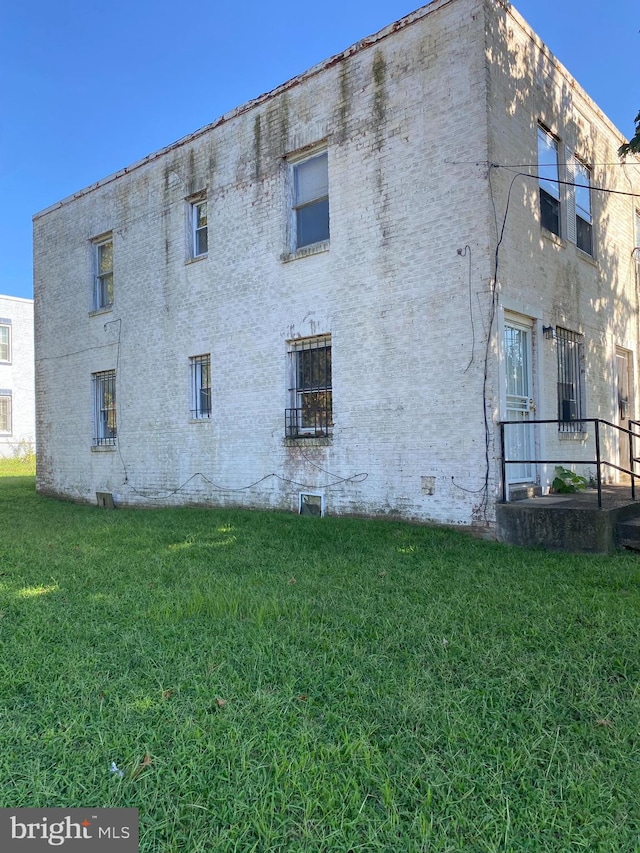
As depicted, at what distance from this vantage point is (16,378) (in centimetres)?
2891

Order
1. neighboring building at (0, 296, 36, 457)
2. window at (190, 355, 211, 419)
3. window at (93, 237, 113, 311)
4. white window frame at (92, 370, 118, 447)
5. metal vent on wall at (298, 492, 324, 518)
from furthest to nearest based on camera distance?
1. neighboring building at (0, 296, 36, 457)
2. window at (93, 237, 113, 311)
3. white window frame at (92, 370, 118, 447)
4. window at (190, 355, 211, 419)
5. metal vent on wall at (298, 492, 324, 518)

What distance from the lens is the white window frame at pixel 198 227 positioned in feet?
37.7

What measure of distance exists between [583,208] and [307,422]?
20.6 ft

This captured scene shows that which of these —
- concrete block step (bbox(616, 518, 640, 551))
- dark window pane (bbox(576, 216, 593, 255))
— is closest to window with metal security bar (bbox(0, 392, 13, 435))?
dark window pane (bbox(576, 216, 593, 255))

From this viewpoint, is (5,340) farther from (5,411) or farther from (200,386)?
(200,386)

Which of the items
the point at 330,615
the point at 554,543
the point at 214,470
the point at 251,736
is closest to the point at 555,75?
the point at 554,543

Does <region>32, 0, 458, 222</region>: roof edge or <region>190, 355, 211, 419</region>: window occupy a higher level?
<region>32, 0, 458, 222</region>: roof edge

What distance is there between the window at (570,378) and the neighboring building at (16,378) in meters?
25.2

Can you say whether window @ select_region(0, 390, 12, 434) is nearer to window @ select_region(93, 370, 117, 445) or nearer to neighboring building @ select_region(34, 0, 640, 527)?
window @ select_region(93, 370, 117, 445)

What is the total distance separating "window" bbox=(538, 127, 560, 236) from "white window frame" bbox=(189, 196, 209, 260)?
19.7ft

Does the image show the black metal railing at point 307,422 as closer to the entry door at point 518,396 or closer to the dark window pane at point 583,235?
the entry door at point 518,396

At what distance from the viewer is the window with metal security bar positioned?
92.9 ft

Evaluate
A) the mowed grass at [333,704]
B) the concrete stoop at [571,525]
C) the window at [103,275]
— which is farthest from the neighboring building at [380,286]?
the mowed grass at [333,704]

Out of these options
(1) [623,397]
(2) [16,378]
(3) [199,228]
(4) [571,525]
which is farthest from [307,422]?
(2) [16,378]
